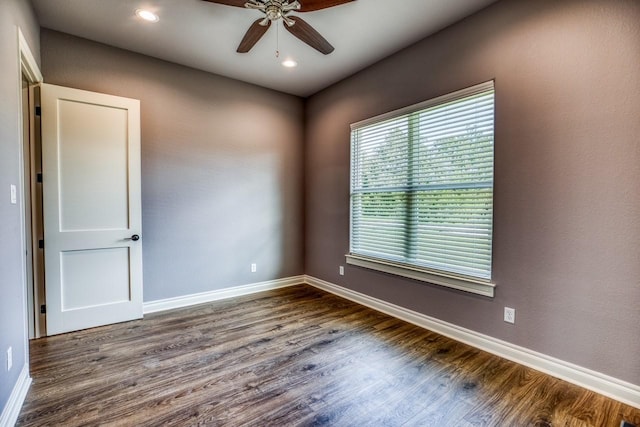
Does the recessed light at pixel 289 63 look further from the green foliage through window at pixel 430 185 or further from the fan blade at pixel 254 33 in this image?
the green foliage through window at pixel 430 185

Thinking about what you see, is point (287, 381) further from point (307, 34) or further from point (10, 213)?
point (307, 34)

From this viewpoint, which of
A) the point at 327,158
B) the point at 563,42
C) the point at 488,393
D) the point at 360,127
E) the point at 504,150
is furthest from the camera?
the point at 327,158

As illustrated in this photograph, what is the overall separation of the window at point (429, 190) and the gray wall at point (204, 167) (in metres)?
1.17

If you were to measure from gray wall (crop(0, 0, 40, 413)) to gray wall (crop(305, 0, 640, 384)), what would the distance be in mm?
3178

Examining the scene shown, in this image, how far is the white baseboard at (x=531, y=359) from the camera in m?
1.87

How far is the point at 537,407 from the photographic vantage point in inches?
71.1

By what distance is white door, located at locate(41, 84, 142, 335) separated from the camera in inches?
107

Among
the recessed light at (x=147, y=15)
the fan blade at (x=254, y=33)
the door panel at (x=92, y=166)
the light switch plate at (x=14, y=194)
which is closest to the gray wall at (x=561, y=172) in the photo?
the fan blade at (x=254, y=33)

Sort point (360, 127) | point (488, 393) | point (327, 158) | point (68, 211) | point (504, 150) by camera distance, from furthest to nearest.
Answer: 1. point (327, 158)
2. point (360, 127)
3. point (68, 211)
4. point (504, 150)
5. point (488, 393)

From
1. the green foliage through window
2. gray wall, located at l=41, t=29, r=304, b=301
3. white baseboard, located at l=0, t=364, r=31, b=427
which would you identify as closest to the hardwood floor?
white baseboard, located at l=0, t=364, r=31, b=427

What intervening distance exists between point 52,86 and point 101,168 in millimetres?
806

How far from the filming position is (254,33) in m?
2.45

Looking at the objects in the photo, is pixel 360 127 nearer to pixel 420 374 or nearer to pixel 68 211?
pixel 420 374

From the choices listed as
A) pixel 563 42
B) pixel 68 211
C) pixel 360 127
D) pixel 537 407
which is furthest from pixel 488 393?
pixel 68 211
